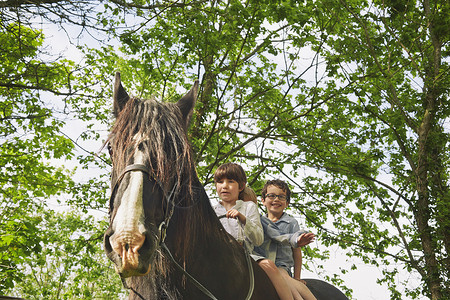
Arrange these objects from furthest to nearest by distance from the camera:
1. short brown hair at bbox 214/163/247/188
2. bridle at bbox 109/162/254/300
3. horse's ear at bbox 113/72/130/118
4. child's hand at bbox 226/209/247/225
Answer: short brown hair at bbox 214/163/247/188 → child's hand at bbox 226/209/247/225 → horse's ear at bbox 113/72/130/118 → bridle at bbox 109/162/254/300

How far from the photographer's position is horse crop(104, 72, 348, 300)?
2.10m

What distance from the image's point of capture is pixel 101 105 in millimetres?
14727

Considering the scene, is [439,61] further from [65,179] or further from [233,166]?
[65,179]

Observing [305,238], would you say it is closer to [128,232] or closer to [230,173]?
[230,173]

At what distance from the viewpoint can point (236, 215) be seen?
3176 mm

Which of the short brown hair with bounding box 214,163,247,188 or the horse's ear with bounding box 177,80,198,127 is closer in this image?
the horse's ear with bounding box 177,80,198,127

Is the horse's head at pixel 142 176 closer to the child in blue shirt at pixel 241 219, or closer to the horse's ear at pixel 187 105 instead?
the horse's ear at pixel 187 105

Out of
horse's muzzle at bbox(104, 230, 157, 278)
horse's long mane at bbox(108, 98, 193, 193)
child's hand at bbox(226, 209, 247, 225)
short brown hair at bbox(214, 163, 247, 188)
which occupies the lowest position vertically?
horse's muzzle at bbox(104, 230, 157, 278)

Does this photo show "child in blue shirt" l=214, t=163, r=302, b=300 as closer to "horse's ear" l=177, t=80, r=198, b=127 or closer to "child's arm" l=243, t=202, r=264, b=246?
"child's arm" l=243, t=202, r=264, b=246

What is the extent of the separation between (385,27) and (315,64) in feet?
6.72

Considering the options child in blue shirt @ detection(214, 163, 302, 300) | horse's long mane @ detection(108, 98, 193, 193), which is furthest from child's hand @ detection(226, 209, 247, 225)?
horse's long mane @ detection(108, 98, 193, 193)

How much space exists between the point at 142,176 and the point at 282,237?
193 centimetres

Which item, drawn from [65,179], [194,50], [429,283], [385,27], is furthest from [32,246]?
[385,27]

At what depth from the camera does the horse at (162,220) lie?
2.10 metres
